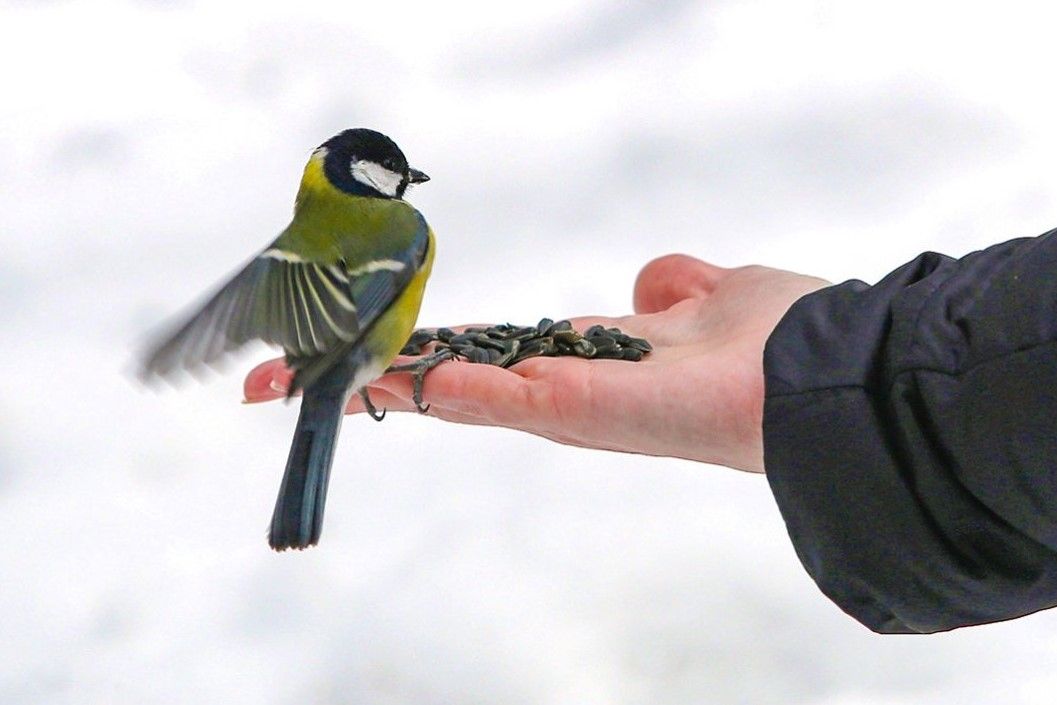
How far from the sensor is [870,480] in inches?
33.4

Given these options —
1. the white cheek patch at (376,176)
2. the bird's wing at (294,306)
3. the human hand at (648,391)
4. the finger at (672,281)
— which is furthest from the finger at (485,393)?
the finger at (672,281)

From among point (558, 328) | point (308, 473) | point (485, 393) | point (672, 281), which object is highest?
point (672, 281)

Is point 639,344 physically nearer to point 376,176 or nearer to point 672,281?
point 672,281

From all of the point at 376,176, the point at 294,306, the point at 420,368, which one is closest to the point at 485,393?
the point at 420,368

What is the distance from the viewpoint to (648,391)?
3.53ft

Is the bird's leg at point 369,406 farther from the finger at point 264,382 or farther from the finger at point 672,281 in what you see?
the finger at point 672,281

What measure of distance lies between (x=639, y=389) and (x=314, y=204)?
0.55 metres

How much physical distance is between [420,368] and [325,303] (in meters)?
0.13

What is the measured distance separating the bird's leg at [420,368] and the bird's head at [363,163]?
0.77 ft

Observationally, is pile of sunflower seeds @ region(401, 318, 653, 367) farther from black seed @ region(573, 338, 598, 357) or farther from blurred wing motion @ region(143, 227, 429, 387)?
blurred wing motion @ region(143, 227, 429, 387)

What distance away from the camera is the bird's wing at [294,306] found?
1141 millimetres

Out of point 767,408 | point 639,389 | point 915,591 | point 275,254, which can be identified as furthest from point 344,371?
point 915,591

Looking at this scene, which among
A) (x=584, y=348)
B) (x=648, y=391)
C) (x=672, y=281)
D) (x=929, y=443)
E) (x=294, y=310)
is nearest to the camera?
(x=929, y=443)

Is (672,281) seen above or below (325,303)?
above
